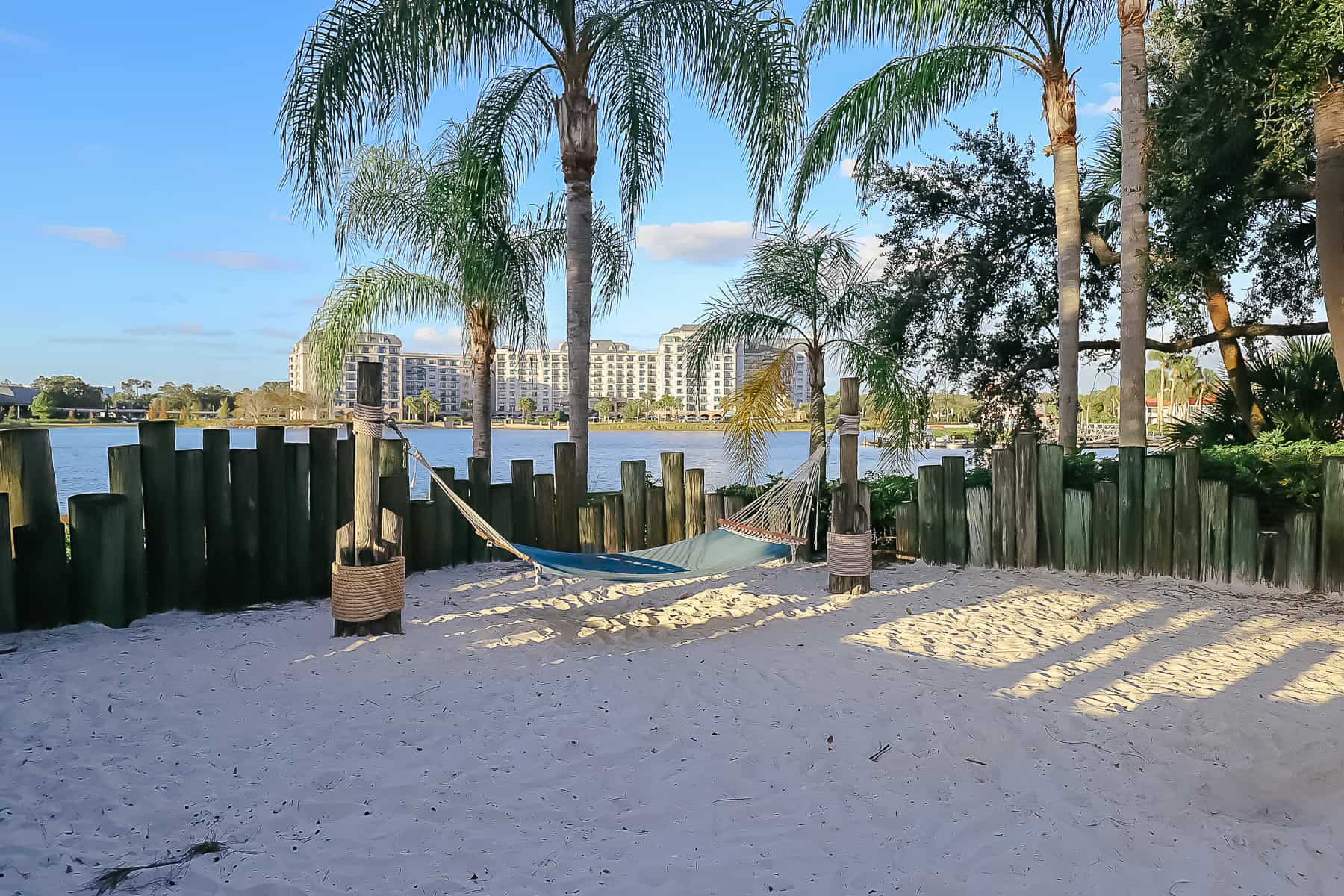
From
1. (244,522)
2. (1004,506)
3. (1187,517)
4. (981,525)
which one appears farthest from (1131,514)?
(244,522)

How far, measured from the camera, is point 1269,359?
8719 mm

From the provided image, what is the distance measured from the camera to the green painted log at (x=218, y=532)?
4863 mm

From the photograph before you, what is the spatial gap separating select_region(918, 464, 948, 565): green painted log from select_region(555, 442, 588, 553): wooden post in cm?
273

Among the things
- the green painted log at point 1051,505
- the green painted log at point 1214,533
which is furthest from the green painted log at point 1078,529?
the green painted log at point 1214,533

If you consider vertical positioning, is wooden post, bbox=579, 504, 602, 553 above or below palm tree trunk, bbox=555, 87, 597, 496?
below

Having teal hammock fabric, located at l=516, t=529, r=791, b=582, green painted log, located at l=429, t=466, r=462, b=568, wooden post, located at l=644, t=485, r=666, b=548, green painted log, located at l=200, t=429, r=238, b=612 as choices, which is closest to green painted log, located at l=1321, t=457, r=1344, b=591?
teal hammock fabric, located at l=516, t=529, r=791, b=582

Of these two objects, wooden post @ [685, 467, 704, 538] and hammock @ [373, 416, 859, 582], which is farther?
wooden post @ [685, 467, 704, 538]

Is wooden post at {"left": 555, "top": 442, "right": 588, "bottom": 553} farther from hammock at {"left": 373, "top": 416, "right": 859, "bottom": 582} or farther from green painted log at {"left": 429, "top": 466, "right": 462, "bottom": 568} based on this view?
hammock at {"left": 373, "top": 416, "right": 859, "bottom": 582}

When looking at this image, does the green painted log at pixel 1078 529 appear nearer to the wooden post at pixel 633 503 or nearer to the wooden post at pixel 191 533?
the wooden post at pixel 633 503

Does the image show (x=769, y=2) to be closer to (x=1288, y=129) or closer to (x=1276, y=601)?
(x=1288, y=129)

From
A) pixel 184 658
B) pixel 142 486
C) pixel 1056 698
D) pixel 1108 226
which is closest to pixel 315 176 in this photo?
pixel 142 486

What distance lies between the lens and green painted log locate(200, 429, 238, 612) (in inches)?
191

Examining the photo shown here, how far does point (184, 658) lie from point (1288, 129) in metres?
8.25

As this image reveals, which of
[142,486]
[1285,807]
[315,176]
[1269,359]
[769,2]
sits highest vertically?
[769,2]
